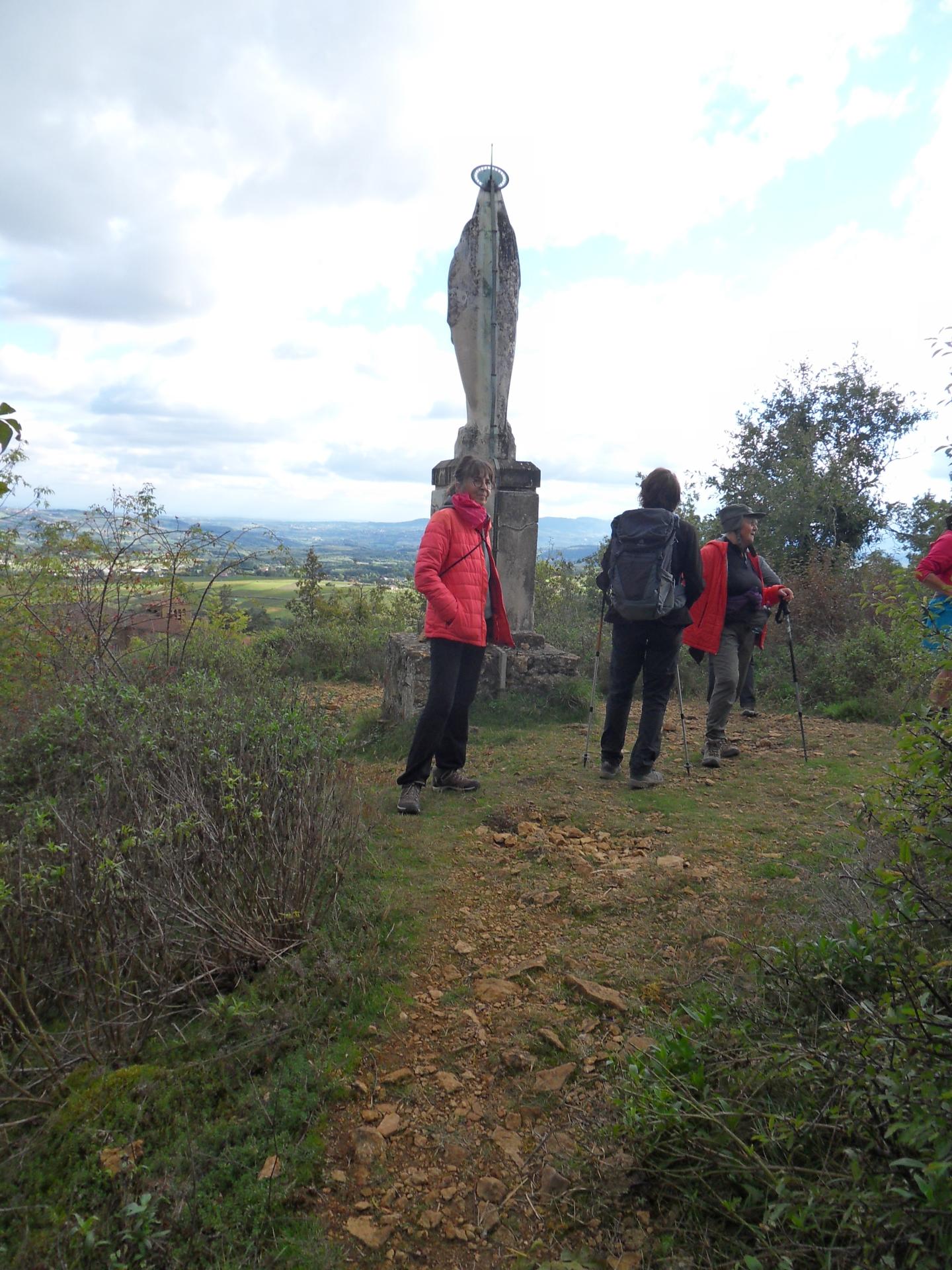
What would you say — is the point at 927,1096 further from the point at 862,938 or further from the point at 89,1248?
the point at 89,1248

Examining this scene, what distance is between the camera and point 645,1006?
105 inches

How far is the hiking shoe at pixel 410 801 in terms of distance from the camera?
Answer: 473cm

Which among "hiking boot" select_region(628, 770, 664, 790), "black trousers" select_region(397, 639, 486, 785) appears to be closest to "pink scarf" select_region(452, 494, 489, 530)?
"black trousers" select_region(397, 639, 486, 785)

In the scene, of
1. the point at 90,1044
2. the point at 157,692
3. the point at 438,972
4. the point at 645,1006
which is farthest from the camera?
the point at 157,692

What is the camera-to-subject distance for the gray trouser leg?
5988mm

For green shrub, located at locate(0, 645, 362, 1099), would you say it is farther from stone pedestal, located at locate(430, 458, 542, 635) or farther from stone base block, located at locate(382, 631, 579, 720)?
stone pedestal, located at locate(430, 458, 542, 635)

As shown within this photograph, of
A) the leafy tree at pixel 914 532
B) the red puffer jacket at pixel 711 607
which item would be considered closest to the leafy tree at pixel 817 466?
the leafy tree at pixel 914 532

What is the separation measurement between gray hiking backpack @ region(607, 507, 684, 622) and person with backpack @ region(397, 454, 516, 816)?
0.90m

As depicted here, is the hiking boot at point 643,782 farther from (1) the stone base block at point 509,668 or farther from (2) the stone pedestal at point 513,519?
(2) the stone pedestal at point 513,519

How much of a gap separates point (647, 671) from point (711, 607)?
3.86 feet

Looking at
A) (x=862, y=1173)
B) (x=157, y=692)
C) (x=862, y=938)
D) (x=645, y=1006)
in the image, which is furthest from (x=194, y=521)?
(x=862, y=1173)

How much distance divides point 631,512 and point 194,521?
3478 millimetres

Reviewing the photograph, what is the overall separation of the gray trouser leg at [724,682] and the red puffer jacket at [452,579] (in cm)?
219

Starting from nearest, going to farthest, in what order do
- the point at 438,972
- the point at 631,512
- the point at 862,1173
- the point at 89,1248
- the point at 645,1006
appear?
the point at 862,1173 → the point at 89,1248 → the point at 645,1006 → the point at 438,972 → the point at 631,512
